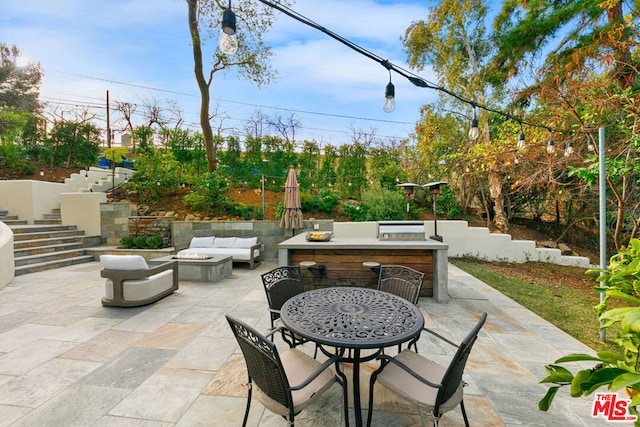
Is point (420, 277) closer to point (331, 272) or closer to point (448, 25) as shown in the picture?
point (331, 272)

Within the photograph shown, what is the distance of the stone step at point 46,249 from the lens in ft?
20.1

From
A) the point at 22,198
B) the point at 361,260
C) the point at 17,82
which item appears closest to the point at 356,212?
the point at 361,260

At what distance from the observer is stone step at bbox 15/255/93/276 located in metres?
5.61

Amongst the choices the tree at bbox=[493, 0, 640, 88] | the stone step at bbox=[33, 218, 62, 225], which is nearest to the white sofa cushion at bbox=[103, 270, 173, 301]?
the stone step at bbox=[33, 218, 62, 225]

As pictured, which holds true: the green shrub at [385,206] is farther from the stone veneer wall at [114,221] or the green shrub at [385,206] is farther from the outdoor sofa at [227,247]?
the stone veneer wall at [114,221]

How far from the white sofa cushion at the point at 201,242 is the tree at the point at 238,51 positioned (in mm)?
3705

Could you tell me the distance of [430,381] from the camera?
167 centimetres

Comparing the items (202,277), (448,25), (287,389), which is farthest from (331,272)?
(448,25)

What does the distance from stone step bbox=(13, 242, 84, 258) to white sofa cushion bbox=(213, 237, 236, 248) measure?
4114 millimetres

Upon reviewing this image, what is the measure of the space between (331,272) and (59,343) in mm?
3472

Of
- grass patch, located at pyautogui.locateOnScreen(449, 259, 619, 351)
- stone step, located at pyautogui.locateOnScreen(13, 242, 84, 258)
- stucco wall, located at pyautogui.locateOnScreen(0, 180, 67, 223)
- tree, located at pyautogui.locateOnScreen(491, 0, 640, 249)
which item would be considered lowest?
grass patch, located at pyautogui.locateOnScreen(449, 259, 619, 351)

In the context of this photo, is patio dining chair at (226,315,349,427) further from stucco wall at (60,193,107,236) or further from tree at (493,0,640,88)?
stucco wall at (60,193,107,236)

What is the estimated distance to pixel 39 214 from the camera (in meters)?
8.25

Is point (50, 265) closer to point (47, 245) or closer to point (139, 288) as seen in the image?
point (47, 245)
